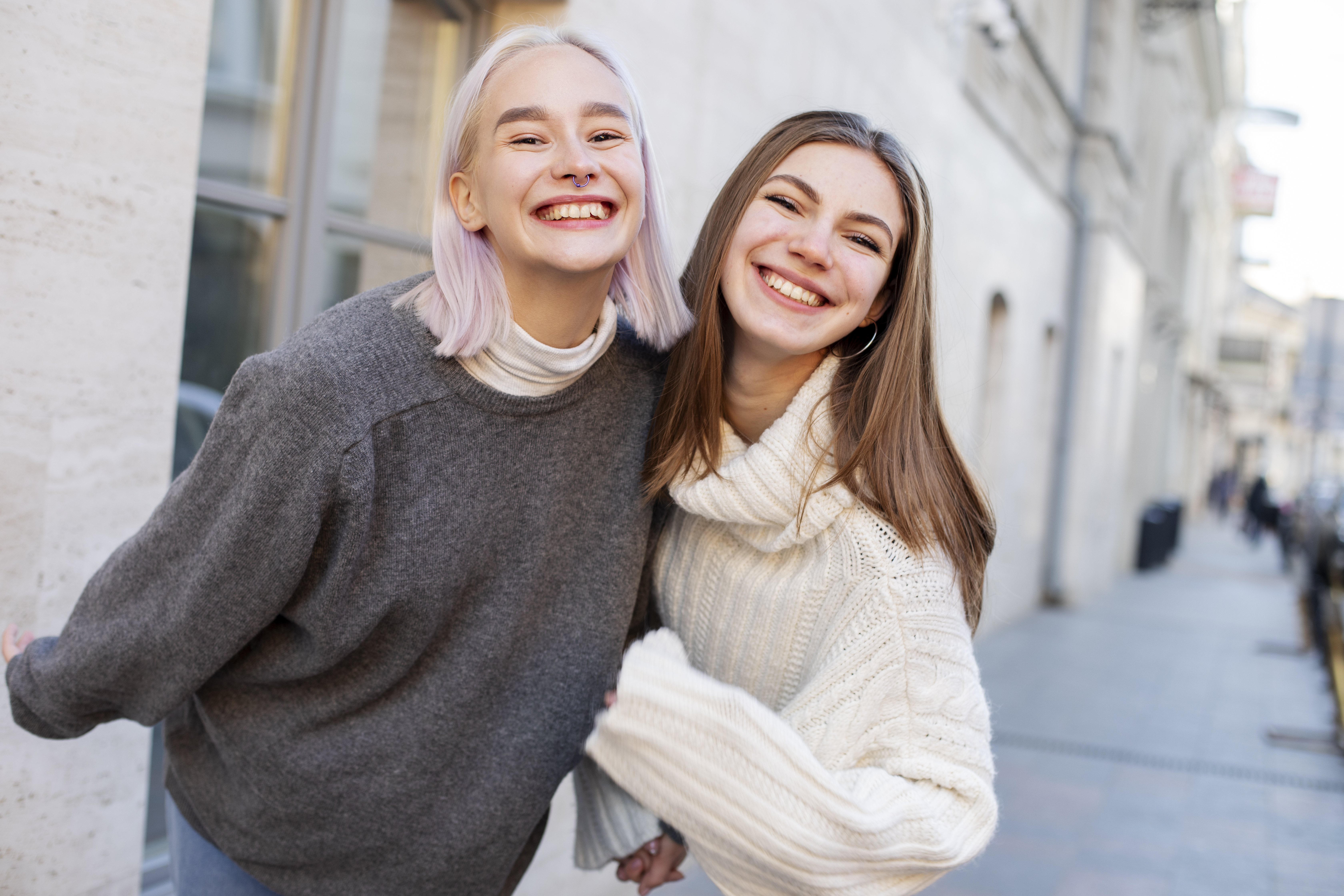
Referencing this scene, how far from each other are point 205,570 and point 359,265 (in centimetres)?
203

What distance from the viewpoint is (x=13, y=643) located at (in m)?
1.72

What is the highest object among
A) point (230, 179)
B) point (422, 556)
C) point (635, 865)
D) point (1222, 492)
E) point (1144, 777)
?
point (230, 179)

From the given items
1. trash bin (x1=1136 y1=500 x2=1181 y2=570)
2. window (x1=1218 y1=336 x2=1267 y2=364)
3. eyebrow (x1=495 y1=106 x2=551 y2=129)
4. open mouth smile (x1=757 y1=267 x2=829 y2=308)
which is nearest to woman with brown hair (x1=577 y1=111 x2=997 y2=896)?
open mouth smile (x1=757 y1=267 x2=829 y2=308)

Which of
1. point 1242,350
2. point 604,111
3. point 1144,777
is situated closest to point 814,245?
point 604,111

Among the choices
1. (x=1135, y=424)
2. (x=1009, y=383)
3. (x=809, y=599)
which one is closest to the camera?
(x=809, y=599)

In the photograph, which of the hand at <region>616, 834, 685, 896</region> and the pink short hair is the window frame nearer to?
the pink short hair

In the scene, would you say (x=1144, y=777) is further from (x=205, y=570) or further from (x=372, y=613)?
A: (x=205, y=570)

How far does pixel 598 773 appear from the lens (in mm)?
2025

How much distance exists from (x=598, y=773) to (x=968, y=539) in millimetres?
808

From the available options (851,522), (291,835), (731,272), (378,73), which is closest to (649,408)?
(731,272)

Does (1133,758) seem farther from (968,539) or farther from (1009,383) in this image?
(968,539)

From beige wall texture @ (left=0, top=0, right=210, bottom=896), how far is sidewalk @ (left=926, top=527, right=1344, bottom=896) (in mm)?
3336

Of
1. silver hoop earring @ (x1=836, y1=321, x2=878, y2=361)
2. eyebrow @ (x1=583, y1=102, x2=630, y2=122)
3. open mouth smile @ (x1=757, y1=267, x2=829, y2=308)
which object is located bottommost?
silver hoop earring @ (x1=836, y1=321, x2=878, y2=361)

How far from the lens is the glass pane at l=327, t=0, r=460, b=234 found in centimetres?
325
